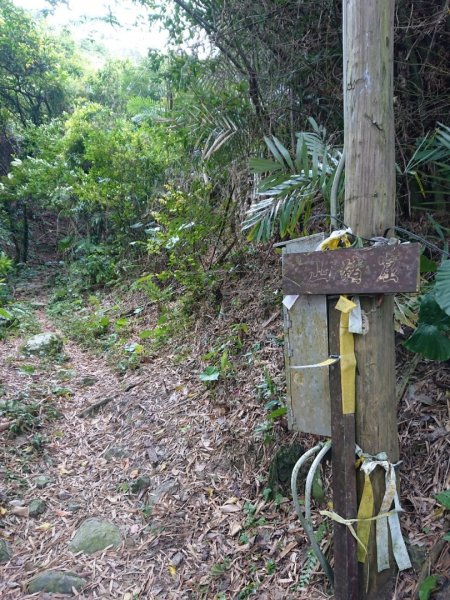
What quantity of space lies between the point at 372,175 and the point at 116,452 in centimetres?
303

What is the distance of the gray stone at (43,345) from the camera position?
18.7ft

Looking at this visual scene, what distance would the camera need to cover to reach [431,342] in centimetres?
214

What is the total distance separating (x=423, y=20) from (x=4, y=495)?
4270mm

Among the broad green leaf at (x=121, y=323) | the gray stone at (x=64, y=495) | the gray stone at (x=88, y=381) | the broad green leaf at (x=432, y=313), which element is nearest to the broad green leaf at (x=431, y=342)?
the broad green leaf at (x=432, y=313)

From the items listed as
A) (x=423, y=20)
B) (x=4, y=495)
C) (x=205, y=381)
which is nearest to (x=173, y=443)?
(x=205, y=381)

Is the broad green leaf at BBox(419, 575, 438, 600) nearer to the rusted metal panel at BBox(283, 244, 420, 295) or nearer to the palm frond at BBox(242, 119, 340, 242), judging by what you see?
the rusted metal panel at BBox(283, 244, 420, 295)

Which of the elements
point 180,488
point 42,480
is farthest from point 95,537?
point 42,480

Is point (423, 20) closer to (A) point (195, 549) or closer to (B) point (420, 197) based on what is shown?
(B) point (420, 197)

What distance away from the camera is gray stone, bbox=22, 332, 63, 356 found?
18.7ft

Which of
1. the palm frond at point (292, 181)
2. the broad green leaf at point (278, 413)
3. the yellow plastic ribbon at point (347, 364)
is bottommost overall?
the broad green leaf at point (278, 413)

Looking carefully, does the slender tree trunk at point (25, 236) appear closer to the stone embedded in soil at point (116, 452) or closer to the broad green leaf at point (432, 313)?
the stone embedded in soil at point (116, 452)

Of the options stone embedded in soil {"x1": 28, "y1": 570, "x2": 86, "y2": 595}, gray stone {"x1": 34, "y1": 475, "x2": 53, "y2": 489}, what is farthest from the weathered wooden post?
gray stone {"x1": 34, "y1": 475, "x2": 53, "y2": 489}

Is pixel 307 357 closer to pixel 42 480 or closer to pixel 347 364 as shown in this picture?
pixel 347 364

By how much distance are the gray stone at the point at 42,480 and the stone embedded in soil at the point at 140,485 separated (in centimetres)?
69
